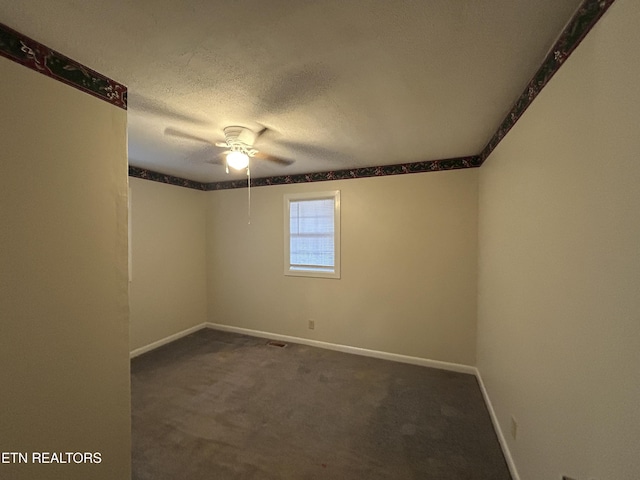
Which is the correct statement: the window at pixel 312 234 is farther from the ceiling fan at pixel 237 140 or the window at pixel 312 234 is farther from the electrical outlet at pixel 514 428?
the electrical outlet at pixel 514 428

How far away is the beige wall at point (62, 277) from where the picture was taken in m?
1.07

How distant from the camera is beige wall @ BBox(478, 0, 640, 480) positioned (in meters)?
0.75

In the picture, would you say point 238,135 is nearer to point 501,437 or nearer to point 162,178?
point 162,178

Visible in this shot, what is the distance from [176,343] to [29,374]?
2.86m

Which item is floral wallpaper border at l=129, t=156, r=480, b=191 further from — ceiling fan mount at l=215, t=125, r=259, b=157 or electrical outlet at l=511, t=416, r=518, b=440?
electrical outlet at l=511, t=416, r=518, b=440

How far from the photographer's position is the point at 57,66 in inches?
47.6

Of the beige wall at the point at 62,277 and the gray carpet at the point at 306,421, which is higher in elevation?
the beige wall at the point at 62,277

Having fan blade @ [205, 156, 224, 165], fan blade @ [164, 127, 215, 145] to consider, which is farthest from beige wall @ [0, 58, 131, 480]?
fan blade @ [205, 156, 224, 165]

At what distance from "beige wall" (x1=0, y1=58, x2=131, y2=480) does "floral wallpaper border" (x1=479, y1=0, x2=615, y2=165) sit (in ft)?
7.00

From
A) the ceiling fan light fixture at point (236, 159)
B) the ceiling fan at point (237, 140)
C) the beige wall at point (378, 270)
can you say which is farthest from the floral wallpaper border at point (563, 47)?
the ceiling fan light fixture at point (236, 159)

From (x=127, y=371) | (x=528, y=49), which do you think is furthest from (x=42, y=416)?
(x=528, y=49)

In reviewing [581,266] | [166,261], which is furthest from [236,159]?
[166,261]

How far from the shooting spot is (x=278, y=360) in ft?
10.5

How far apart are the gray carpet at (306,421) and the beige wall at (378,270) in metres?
0.40
